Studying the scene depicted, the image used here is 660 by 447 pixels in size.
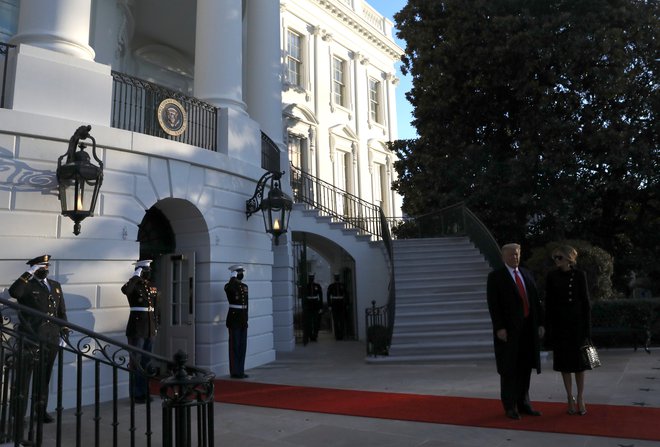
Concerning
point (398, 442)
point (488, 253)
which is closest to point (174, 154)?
point (398, 442)

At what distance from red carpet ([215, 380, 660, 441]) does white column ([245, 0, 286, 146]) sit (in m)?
7.55

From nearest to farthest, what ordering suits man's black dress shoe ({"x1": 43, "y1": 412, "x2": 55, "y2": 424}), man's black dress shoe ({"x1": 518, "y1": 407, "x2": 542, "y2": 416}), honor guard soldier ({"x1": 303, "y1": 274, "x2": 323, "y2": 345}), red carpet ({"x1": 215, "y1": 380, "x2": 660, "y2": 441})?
red carpet ({"x1": 215, "y1": 380, "x2": 660, "y2": 441}), man's black dress shoe ({"x1": 518, "y1": 407, "x2": 542, "y2": 416}), man's black dress shoe ({"x1": 43, "y1": 412, "x2": 55, "y2": 424}), honor guard soldier ({"x1": 303, "y1": 274, "x2": 323, "y2": 345})

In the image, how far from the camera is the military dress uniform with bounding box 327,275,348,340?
1695cm

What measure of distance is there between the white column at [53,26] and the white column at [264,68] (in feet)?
19.0

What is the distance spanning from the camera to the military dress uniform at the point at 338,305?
1695 cm

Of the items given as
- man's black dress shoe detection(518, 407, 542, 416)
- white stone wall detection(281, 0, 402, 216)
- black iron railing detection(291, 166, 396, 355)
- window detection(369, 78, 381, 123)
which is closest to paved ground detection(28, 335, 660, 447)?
man's black dress shoe detection(518, 407, 542, 416)

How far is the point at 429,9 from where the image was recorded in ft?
57.4

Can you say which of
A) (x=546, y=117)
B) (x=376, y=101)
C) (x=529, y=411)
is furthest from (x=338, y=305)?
(x=376, y=101)

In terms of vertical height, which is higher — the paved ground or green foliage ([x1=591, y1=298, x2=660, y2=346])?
green foliage ([x1=591, y1=298, x2=660, y2=346])

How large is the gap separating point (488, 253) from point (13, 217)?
36.8 ft

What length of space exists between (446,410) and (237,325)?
14.0 feet

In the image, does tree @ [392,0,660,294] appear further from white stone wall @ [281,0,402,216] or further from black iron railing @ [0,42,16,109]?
black iron railing @ [0,42,16,109]

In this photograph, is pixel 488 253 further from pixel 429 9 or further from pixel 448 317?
pixel 429 9

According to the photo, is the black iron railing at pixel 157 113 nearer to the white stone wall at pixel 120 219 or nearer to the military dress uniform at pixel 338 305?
the white stone wall at pixel 120 219
